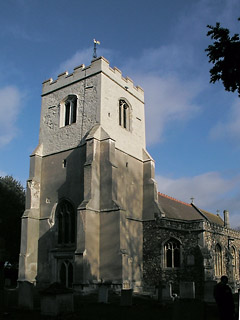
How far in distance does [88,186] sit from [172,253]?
672cm

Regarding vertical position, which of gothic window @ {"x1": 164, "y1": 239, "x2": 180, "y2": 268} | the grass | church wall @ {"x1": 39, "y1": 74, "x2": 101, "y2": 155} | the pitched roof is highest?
church wall @ {"x1": 39, "y1": 74, "x2": 101, "y2": 155}

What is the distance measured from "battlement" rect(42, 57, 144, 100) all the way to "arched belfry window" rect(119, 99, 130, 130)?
4.31 ft

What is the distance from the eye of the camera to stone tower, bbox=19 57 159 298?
20500 millimetres

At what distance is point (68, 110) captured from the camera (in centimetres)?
2611

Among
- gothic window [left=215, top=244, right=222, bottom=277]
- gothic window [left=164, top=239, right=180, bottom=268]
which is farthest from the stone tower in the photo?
gothic window [left=215, top=244, right=222, bottom=277]

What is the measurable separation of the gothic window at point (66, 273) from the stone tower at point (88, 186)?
6 centimetres

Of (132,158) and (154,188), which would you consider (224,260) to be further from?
(132,158)

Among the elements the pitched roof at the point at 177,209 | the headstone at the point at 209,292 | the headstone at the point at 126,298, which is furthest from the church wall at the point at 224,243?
the headstone at the point at 126,298

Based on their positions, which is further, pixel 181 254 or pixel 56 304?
pixel 181 254

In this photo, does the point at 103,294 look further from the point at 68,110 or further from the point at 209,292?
the point at 68,110

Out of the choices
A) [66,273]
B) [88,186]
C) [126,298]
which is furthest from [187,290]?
[66,273]

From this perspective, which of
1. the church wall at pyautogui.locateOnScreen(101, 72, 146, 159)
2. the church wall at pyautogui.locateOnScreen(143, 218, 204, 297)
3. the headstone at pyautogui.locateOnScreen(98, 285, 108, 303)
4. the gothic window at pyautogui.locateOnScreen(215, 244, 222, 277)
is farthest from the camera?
the church wall at pyautogui.locateOnScreen(101, 72, 146, 159)

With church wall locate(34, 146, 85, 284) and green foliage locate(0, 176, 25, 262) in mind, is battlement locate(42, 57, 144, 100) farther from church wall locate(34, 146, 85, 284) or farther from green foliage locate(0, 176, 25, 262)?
green foliage locate(0, 176, 25, 262)

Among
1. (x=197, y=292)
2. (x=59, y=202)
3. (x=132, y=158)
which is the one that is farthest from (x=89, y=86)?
(x=197, y=292)
